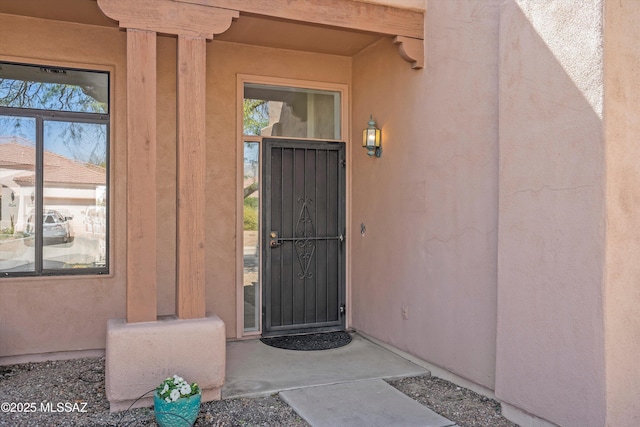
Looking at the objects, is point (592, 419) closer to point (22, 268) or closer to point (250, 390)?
point (250, 390)

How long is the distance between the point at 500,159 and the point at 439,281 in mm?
1204

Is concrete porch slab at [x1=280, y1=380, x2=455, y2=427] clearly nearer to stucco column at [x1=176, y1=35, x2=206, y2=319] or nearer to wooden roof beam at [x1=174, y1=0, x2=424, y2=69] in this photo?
stucco column at [x1=176, y1=35, x2=206, y2=319]

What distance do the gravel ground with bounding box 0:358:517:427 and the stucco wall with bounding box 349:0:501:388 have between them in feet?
0.78

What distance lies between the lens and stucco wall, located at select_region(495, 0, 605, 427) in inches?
114

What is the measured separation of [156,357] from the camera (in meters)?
3.49

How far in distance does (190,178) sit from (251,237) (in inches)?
70.0

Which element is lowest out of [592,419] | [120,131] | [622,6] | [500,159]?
[592,419]

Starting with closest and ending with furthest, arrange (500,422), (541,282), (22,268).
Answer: (541,282) < (500,422) < (22,268)

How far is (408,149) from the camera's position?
15.3 feet

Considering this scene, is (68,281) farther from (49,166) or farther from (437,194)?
(437,194)

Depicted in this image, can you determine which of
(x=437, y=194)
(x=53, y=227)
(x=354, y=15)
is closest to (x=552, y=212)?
(x=437, y=194)

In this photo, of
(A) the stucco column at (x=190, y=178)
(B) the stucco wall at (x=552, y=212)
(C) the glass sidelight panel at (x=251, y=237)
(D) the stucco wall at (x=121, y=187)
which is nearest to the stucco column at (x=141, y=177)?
(A) the stucco column at (x=190, y=178)

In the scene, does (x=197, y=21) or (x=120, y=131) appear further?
(x=120, y=131)

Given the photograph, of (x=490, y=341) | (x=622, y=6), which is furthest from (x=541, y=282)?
(x=622, y=6)
